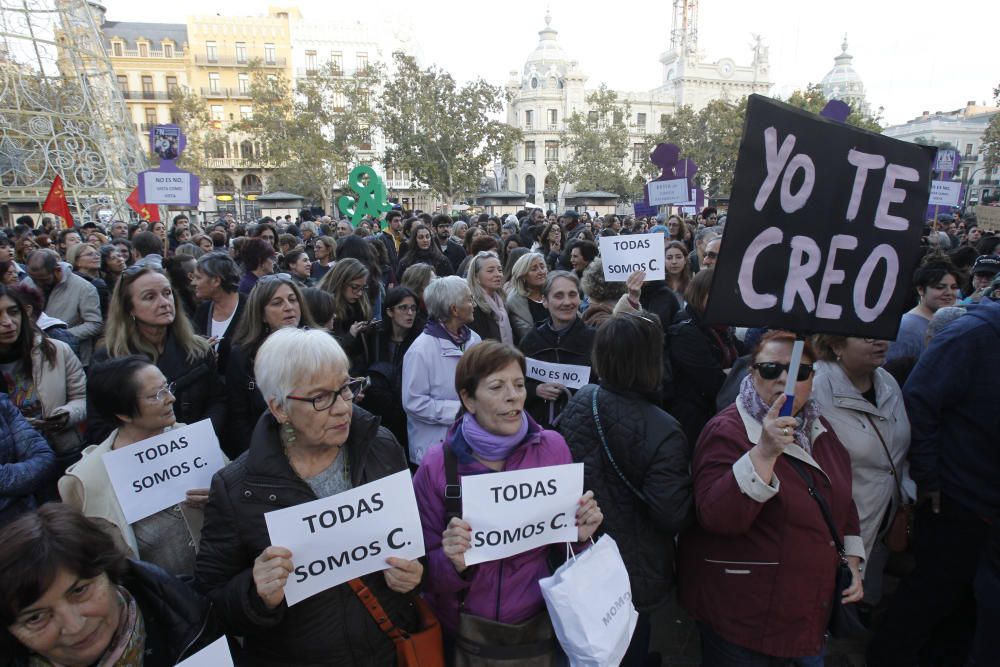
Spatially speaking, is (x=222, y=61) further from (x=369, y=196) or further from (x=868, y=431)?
(x=868, y=431)

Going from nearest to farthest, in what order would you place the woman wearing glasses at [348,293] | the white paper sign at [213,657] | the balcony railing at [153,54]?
the white paper sign at [213,657], the woman wearing glasses at [348,293], the balcony railing at [153,54]

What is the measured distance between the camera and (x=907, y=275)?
6.33 feet

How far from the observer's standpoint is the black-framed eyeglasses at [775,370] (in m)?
2.10

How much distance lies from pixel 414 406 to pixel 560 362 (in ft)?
3.42

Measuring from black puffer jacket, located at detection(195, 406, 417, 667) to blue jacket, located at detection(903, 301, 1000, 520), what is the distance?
2519 mm

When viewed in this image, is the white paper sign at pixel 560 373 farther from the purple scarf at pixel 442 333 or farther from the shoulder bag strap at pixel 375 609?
the shoulder bag strap at pixel 375 609

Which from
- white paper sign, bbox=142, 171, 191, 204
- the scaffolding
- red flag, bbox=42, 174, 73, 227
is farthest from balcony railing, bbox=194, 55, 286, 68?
white paper sign, bbox=142, 171, 191, 204

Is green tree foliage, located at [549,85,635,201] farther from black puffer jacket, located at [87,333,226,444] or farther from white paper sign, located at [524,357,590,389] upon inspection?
black puffer jacket, located at [87,333,226,444]

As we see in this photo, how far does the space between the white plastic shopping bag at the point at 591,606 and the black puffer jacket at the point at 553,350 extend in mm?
1741

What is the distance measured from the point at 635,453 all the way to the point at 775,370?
60cm

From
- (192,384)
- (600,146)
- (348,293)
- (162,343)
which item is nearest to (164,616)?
(192,384)

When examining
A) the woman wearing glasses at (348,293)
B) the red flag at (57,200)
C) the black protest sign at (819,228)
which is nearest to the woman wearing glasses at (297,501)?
the black protest sign at (819,228)

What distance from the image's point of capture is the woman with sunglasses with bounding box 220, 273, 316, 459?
349 cm

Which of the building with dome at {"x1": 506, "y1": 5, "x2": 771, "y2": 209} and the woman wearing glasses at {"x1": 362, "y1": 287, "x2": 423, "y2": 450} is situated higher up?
the building with dome at {"x1": 506, "y1": 5, "x2": 771, "y2": 209}
